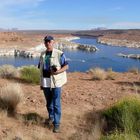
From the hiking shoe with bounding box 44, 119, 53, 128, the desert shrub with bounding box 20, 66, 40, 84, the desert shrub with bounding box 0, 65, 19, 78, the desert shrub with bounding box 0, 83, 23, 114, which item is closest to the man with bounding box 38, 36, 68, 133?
the hiking shoe with bounding box 44, 119, 53, 128

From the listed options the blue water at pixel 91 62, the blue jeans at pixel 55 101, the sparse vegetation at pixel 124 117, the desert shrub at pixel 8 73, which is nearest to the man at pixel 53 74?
the blue jeans at pixel 55 101

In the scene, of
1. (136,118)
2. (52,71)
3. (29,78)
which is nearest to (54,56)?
(52,71)

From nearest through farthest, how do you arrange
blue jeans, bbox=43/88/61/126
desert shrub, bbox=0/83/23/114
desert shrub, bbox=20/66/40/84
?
blue jeans, bbox=43/88/61/126
desert shrub, bbox=0/83/23/114
desert shrub, bbox=20/66/40/84

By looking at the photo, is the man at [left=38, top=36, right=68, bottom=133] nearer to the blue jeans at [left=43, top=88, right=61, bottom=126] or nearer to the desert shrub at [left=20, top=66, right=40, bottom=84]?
the blue jeans at [left=43, top=88, right=61, bottom=126]

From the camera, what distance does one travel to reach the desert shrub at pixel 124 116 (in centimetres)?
720

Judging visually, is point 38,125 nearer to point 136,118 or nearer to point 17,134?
point 17,134

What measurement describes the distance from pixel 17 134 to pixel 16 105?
4.94 feet

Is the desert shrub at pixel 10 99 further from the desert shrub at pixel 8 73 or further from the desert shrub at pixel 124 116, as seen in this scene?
the desert shrub at pixel 8 73

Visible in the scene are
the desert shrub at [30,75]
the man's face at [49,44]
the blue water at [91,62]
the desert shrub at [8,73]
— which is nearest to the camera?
the man's face at [49,44]

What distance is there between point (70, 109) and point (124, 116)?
68.2 inches

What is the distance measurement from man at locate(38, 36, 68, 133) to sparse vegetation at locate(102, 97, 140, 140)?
1.07m

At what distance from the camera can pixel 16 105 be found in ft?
27.9

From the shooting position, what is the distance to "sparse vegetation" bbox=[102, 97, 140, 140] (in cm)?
716

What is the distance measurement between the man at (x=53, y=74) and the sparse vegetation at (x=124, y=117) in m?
1.07
